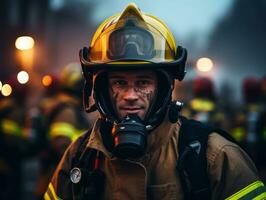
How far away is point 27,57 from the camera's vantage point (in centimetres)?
1314

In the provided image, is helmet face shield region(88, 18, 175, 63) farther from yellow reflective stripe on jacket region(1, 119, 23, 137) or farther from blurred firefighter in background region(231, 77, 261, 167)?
yellow reflective stripe on jacket region(1, 119, 23, 137)

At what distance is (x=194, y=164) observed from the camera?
2.83 m

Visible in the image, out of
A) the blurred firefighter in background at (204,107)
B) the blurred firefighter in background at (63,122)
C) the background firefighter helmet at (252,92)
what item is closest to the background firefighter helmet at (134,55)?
the blurred firefighter in background at (63,122)

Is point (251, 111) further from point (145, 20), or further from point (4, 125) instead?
point (145, 20)

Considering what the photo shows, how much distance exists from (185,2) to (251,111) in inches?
320

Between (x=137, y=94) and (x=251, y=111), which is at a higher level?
(x=137, y=94)

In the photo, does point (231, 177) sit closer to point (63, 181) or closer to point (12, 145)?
point (63, 181)

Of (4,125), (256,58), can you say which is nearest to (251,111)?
(4,125)

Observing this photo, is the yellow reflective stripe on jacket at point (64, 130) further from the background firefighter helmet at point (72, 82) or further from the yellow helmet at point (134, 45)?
the yellow helmet at point (134, 45)

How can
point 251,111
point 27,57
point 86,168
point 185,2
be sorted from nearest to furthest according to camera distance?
point 86,168 → point 251,111 → point 27,57 → point 185,2

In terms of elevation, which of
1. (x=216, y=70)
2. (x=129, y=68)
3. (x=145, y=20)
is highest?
(x=145, y=20)

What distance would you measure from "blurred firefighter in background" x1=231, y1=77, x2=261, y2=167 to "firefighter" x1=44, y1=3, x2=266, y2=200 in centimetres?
220

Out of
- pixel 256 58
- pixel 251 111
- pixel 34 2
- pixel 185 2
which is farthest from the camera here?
pixel 34 2

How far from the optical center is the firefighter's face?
300cm
